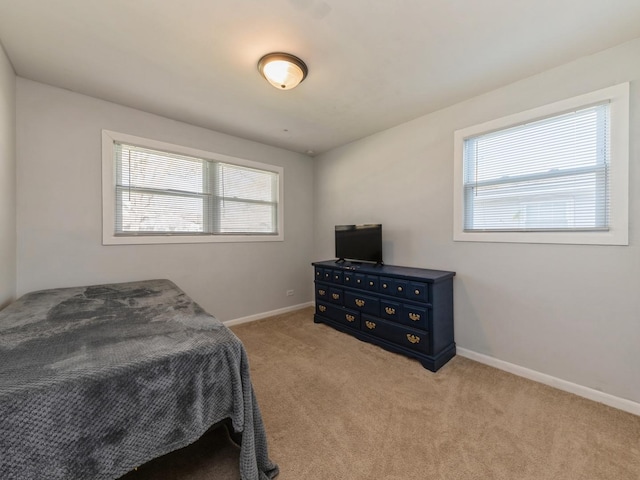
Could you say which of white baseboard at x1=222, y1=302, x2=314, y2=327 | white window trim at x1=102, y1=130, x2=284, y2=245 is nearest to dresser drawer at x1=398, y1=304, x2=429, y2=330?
white baseboard at x1=222, y1=302, x2=314, y2=327

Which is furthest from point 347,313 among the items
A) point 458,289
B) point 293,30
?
point 293,30

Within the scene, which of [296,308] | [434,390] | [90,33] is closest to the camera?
[90,33]

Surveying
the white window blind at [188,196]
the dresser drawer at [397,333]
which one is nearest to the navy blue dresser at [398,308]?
the dresser drawer at [397,333]

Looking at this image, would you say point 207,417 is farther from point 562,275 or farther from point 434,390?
point 562,275

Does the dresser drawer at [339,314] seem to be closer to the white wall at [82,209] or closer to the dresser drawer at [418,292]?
the dresser drawer at [418,292]

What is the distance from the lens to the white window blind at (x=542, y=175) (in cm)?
203

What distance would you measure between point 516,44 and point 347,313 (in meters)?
2.88

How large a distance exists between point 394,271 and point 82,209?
3.26 m

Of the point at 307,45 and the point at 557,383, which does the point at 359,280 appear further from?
the point at 307,45

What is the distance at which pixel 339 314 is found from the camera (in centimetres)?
335

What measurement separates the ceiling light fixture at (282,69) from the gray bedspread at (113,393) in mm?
1847

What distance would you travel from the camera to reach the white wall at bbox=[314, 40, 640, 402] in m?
1.91

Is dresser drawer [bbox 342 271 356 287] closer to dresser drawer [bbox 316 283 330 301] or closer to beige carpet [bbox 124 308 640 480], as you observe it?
dresser drawer [bbox 316 283 330 301]

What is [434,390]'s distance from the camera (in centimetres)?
213
